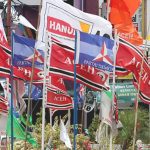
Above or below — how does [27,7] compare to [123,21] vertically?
→ above

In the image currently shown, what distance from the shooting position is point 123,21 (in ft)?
47.6

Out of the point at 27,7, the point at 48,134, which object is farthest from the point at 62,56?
the point at 27,7

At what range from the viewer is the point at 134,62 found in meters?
13.7

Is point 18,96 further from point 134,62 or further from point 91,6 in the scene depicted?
point 91,6

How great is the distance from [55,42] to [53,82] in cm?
137

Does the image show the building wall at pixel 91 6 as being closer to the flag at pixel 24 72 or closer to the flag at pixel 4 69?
the flag at pixel 24 72

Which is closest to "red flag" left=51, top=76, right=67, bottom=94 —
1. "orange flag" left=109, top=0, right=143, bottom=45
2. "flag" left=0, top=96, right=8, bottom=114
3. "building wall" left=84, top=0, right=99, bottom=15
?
"orange flag" left=109, top=0, right=143, bottom=45

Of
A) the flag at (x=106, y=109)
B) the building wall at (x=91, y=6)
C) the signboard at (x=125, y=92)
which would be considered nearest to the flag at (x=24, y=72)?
the flag at (x=106, y=109)

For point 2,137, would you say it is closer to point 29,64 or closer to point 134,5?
point 29,64

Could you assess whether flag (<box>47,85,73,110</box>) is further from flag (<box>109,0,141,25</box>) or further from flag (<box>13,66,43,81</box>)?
flag (<box>109,0,141,25</box>)

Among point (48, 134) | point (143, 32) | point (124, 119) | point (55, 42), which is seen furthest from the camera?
point (143, 32)

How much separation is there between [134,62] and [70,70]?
61.6 inches

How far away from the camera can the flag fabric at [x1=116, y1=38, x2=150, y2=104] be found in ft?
44.7

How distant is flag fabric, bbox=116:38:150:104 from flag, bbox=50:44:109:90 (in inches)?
21.1
